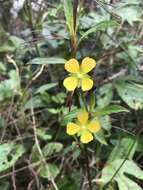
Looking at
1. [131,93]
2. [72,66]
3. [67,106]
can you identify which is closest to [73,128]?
[72,66]

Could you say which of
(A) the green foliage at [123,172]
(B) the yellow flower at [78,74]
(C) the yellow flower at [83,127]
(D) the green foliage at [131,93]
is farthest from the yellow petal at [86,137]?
(D) the green foliage at [131,93]

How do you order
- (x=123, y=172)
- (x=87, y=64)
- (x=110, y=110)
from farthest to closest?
(x=123, y=172) → (x=110, y=110) → (x=87, y=64)

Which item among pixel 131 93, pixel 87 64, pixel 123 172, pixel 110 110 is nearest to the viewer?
pixel 87 64

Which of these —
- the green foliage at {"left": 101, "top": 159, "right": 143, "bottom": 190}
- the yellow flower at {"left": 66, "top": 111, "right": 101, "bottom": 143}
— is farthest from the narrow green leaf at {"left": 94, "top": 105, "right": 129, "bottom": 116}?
the green foliage at {"left": 101, "top": 159, "right": 143, "bottom": 190}

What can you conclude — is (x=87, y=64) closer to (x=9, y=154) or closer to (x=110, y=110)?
(x=110, y=110)

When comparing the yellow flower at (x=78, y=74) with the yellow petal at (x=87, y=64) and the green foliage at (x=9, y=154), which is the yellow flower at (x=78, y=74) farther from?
the green foliage at (x=9, y=154)

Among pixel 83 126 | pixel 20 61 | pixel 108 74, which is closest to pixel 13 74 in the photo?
pixel 20 61
